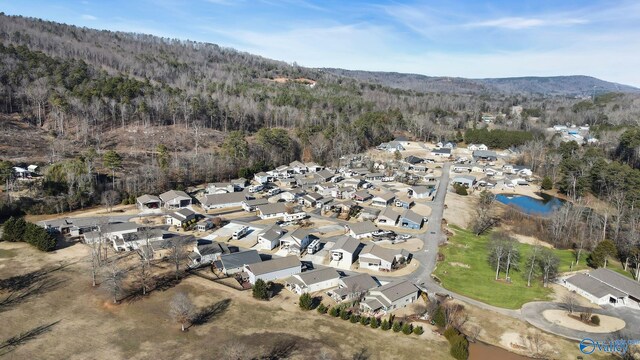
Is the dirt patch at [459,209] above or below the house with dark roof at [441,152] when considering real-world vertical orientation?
below

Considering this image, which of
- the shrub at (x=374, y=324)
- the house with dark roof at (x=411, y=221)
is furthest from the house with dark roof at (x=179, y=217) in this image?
the shrub at (x=374, y=324)

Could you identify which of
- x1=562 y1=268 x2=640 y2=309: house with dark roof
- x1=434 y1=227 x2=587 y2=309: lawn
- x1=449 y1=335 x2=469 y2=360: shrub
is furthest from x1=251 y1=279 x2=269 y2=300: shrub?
x1=562 y1=268 x2=640 y2=309: house with dark roof

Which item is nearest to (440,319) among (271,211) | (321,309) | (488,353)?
(488,353)

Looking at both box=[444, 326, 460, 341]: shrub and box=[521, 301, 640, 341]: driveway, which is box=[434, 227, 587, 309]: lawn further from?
box=[444, 326, 460, 341]: shrub

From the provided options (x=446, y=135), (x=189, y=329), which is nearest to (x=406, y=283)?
(x=189, y=329)

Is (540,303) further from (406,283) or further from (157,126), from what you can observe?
(157,126)

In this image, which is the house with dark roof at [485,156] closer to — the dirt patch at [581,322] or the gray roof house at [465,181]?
the gray roof house at [465,181]
